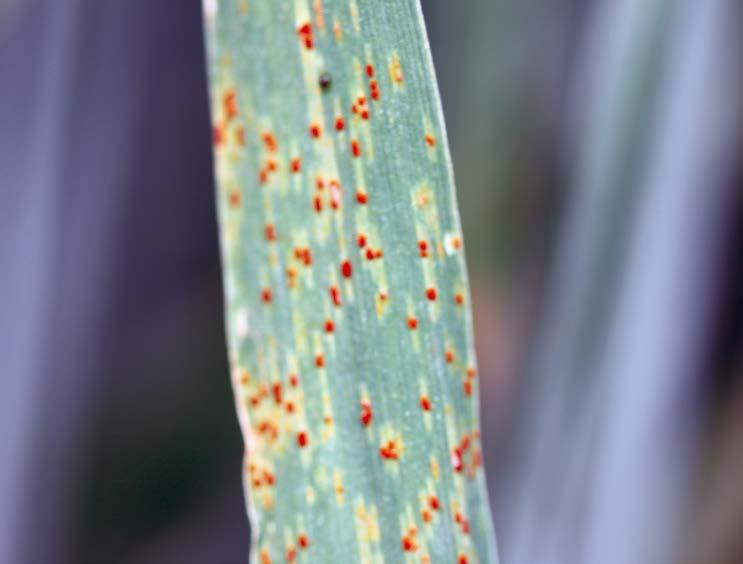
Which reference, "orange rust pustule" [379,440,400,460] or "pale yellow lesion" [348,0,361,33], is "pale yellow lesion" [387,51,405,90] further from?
"orange rust pustule" [379,440,400,460]

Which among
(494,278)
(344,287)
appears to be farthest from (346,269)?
(494,278)

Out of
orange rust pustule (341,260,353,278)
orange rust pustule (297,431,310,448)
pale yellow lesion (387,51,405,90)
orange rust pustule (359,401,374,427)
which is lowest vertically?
orange rust pustule (297,431,310,448)

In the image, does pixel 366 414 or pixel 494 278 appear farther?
pixel 494 278

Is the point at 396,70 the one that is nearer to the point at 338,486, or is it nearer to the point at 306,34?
the point at 306,34

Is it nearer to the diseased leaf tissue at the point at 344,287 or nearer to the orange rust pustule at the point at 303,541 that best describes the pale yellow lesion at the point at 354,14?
the diseased leaf tissue at the point at 344,287

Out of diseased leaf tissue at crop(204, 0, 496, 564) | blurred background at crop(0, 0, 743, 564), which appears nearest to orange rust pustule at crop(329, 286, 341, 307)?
diseased leaf tissue at crop(204, 0, 496, 564)

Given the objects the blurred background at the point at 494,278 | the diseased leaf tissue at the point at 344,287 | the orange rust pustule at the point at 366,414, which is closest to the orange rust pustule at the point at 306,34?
the diseased leaf tissue at the point at 344,287

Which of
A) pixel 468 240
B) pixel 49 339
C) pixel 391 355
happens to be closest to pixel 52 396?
pixel 49 339
